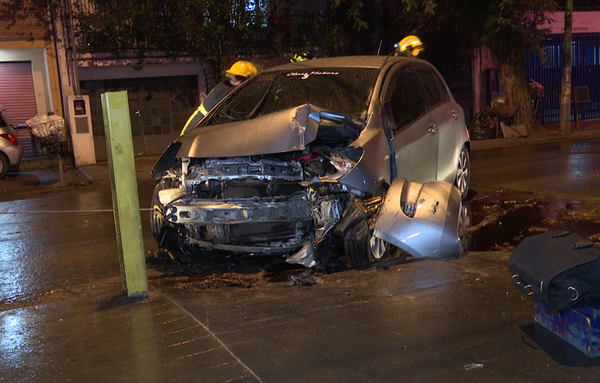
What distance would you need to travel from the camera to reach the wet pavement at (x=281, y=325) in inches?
127

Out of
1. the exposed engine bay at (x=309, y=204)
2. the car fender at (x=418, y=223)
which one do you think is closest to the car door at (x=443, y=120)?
the exposed engine bay at (x=309, y=204)

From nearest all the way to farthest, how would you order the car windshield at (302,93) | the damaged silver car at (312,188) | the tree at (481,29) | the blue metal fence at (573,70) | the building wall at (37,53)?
the damaged silver car at (312,188)
the car windshield at (302,93)
the tree at (481,29)
the building wall at (37,53)
the blue metal fence at (573,70)

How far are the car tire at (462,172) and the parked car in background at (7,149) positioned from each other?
10.4m

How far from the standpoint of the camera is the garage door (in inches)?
669

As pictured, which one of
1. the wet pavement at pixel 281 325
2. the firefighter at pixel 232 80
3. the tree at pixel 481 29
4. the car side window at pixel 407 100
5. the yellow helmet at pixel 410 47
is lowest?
the wet pavement at pixel 281 325

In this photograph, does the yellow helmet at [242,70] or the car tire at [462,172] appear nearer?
the car tire at [462,172]

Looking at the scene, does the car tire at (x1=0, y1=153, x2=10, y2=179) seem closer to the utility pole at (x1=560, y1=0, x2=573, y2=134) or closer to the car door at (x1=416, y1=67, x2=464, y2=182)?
the car door at (x1=416, y1=67, x2=464, y2=182)

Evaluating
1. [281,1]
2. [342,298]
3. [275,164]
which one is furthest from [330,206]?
[281,1]

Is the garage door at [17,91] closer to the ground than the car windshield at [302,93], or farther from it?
farther from it

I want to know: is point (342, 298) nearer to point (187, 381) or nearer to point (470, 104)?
point (187, 381)

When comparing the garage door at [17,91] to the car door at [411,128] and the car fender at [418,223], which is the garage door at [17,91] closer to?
the car door at [411,128]

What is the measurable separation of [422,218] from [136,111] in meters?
14.2

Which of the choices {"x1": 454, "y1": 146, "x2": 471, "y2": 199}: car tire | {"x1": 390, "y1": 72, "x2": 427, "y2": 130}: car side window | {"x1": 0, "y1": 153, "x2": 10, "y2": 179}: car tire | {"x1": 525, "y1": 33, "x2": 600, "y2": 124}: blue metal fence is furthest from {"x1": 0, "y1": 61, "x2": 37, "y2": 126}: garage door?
{"x1": 525, "y1": 33, "x2": 600, "y2": 124}: blue metal fence

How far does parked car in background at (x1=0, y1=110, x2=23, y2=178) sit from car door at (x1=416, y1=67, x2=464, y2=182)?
33.8 feet
